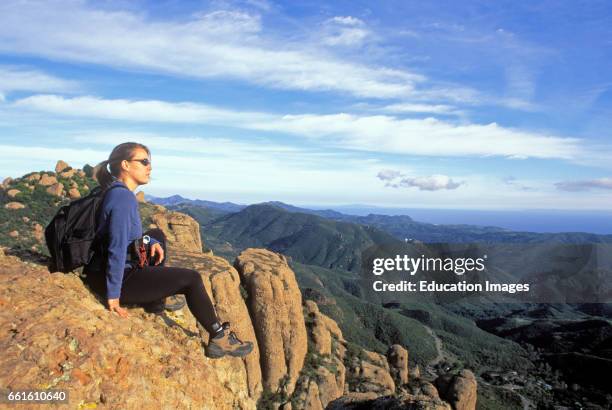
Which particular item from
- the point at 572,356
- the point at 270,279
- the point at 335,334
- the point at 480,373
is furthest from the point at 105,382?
the point at 572,356

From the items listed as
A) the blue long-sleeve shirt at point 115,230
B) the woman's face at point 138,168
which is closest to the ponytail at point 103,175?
the woman's face at point 138,168

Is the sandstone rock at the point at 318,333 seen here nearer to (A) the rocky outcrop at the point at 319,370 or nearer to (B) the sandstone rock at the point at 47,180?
(A) the rocky outcrop at the point at 319,370

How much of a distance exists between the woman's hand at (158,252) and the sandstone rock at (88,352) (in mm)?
1851

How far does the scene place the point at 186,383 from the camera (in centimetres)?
831

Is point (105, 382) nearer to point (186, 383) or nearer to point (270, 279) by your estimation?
point (186, 383)

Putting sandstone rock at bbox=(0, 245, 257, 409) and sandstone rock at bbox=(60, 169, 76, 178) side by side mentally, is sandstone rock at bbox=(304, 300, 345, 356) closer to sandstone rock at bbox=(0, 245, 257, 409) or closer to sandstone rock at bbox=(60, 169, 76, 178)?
sandstone rock at bbox=(0, 245, 257, 409)

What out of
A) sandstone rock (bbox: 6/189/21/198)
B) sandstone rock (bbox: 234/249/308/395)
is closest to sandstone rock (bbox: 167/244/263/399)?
sandstone rock (bbox: 234/249/308/395)

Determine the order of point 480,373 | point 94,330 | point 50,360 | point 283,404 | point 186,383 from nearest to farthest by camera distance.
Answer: point 50,360 → point 94,330 → point 186,383 → point 283,404 → point 480,373

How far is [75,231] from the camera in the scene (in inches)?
350

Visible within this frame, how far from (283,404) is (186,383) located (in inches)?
1882

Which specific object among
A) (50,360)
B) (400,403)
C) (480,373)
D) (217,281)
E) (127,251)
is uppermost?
(127,251)

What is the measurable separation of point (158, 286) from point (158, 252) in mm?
1477

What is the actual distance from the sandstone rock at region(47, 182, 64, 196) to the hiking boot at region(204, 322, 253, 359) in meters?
117

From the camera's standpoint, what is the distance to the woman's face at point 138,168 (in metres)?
9.63
